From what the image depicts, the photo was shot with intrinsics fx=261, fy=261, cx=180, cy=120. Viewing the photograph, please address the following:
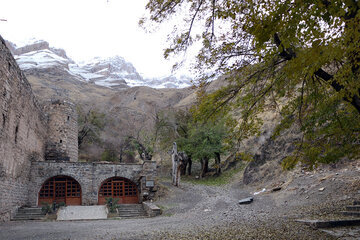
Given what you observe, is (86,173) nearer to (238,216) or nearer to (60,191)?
(60,191)

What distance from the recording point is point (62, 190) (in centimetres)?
1594

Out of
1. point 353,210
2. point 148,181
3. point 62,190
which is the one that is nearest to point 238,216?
point 353,210

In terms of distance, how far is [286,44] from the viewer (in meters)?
3.70

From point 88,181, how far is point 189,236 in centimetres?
1152

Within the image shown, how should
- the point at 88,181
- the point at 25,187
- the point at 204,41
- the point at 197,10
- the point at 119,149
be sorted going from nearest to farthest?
the point at 197,10 → the point at 204,41 → the point at 25,187 → the point at 88,181 → the point at 119,149

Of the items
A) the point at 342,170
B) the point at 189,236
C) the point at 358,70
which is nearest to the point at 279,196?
the point at 342,170

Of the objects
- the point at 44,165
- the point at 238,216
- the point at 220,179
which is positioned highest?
the point at 44,165

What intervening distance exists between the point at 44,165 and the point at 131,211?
20.0 feet

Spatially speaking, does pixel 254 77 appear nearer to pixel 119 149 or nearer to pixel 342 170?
pixel 342 170

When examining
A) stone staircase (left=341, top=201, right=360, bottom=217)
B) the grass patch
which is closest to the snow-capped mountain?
the grass patch

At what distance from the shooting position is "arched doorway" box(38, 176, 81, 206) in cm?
1558

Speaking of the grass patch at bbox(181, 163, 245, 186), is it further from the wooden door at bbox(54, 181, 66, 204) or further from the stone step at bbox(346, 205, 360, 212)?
the stone step at bbox(346, 205, 360, 212)

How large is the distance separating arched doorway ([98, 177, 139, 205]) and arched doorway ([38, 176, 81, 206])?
1461mm

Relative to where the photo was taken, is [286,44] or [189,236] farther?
[189,236]
